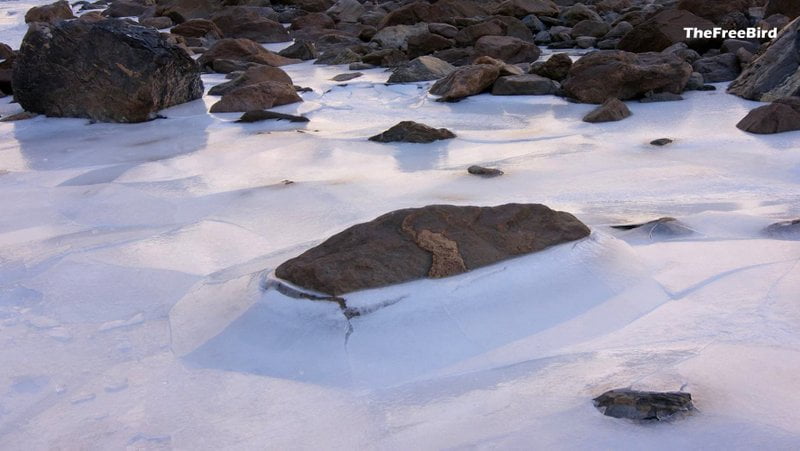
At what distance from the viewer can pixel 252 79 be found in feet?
20.5

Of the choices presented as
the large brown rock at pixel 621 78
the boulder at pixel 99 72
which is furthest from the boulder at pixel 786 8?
the boulder at pixel 99 72

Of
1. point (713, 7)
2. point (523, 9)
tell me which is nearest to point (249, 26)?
point (523, 9)

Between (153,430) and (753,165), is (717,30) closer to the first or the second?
(753,165)

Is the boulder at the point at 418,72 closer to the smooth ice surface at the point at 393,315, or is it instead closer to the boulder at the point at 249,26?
the smooth ice surface at the point at 393,315

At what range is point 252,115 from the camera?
5.17 m

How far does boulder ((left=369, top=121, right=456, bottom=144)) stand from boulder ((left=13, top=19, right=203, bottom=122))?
192cm

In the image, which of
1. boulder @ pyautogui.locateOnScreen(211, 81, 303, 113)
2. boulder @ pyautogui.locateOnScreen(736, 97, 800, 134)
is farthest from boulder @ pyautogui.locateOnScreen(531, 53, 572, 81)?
boulder @ pyautogui.locateOnScreen(211, 81, 303, 113)

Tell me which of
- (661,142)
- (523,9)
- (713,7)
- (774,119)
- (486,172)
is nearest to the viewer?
(486,172)

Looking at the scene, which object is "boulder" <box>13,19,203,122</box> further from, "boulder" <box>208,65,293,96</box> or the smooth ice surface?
the smooth ice surface

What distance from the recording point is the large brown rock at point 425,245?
2336mm

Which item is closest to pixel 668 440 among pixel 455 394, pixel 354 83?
pixel 455 394

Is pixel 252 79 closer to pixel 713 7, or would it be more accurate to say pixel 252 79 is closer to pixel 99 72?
pixel 99 72

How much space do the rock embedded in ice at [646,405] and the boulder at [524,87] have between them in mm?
4224

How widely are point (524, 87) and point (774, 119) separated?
183 centimetres
